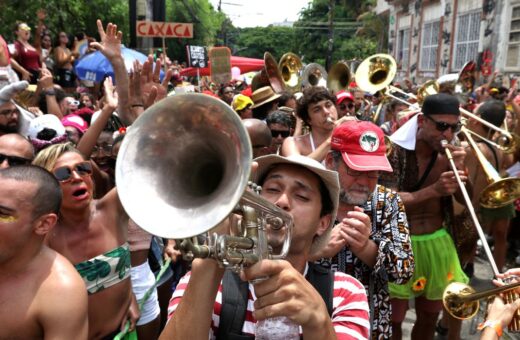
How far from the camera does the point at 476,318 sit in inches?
187

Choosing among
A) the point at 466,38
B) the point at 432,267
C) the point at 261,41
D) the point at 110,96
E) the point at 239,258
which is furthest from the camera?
the point at 261,41

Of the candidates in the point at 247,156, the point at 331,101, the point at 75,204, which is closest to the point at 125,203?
the point at 247,156

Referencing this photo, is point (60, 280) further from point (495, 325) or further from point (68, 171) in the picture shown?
point (495, 325)

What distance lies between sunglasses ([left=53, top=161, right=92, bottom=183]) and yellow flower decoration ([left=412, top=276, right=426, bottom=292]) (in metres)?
2.49

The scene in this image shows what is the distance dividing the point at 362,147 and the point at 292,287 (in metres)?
1.40

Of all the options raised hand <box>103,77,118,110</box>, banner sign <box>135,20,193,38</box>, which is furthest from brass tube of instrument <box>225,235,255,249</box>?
banner sign <box>135,20,193,38</box>

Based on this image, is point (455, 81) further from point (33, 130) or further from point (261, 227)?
point (261, 227)

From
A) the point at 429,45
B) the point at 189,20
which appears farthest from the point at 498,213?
the point at 189,20

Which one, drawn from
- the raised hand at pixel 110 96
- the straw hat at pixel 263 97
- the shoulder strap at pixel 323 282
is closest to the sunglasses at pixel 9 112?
the raised hand at pixel 110 96

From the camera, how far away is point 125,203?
135cm

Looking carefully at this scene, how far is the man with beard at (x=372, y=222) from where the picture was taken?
95.3 inches

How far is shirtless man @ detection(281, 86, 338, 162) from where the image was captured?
4359mm

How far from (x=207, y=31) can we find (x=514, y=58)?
31.0m

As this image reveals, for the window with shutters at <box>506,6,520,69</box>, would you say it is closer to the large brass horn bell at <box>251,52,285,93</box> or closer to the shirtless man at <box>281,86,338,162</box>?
the large brass horn bell at <box>251,52,285,93</box>
